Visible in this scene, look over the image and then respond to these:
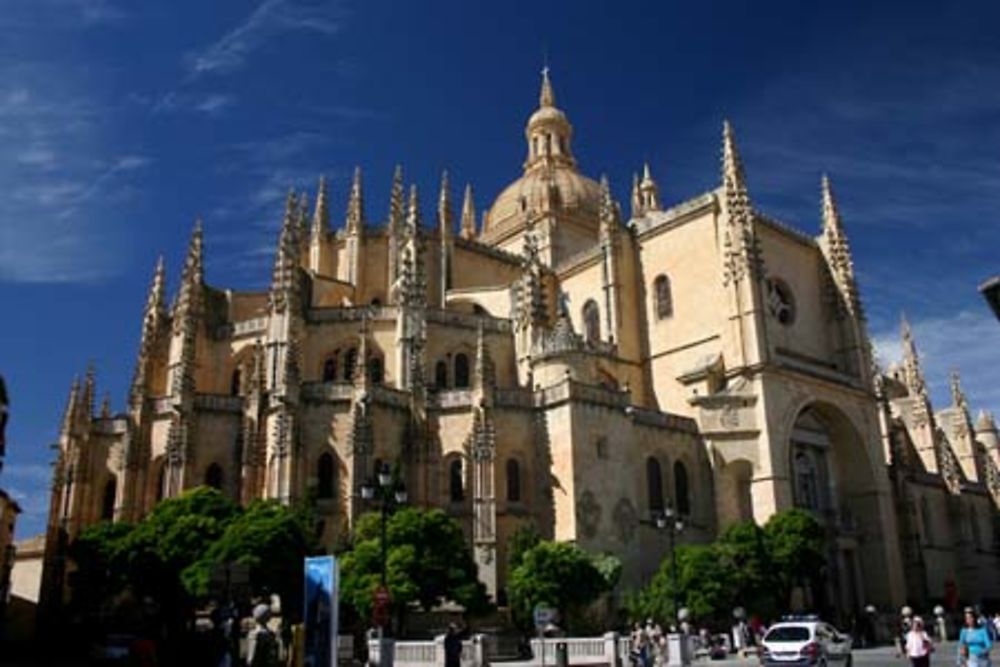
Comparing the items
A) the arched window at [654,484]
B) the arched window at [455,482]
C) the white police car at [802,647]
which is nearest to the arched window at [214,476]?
the arched window at [455,482]

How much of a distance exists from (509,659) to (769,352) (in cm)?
1844

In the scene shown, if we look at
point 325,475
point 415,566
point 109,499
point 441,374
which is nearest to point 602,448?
point 441,374

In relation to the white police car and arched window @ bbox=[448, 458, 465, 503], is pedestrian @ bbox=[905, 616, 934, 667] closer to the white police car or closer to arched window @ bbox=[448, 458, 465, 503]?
the white police car

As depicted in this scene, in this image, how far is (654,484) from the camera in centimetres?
3816

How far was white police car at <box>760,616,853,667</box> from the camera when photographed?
63.9 ft

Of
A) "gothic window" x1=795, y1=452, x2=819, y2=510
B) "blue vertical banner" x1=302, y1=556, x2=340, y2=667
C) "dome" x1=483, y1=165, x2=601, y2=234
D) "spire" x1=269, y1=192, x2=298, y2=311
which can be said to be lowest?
"blue vertical banner" x1=302, y1=556, x2=340, y2=667

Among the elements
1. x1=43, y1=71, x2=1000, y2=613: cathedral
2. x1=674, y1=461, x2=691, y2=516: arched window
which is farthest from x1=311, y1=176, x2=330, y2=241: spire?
x1=674, y1=461, x2=691, y2=516: arched window

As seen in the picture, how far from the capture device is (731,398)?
40219mm

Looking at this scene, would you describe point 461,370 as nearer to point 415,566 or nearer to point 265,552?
point 415,566

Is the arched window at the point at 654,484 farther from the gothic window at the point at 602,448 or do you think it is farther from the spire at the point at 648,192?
the spire at the point at 648,192

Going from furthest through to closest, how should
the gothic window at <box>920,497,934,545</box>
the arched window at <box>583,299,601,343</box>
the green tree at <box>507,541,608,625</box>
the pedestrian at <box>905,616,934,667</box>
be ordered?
the gothic window at <box>920,497,934,545</box>
the arched window at <box>583,299,601,343</box>
the green tree at <box>507,541,608,625</box>
the pedestrian at <box>905,616,934,667</box>

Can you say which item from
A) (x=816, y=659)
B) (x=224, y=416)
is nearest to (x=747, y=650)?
(x=816, y=659)

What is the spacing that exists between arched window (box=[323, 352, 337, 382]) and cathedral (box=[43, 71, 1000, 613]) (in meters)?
0.09

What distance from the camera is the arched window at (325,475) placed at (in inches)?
1340
